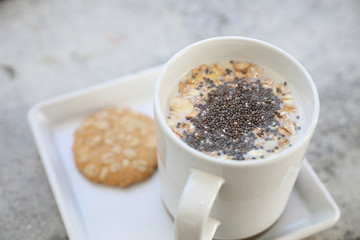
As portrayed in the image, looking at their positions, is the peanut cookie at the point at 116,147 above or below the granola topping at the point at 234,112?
below

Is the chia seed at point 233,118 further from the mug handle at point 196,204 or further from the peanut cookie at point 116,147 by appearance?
the peanut cookie at point 116,147

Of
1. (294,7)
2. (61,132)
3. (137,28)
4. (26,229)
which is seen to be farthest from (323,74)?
(26,229)

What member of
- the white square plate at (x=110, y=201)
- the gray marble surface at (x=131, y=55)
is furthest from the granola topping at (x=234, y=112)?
the gray marble surface at (x=131, y=55)

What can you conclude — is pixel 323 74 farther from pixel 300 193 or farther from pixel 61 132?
pixel 61 132

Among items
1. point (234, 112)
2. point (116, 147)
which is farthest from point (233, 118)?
point (116, 147)

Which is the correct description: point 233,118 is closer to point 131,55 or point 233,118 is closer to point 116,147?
point 116,147
